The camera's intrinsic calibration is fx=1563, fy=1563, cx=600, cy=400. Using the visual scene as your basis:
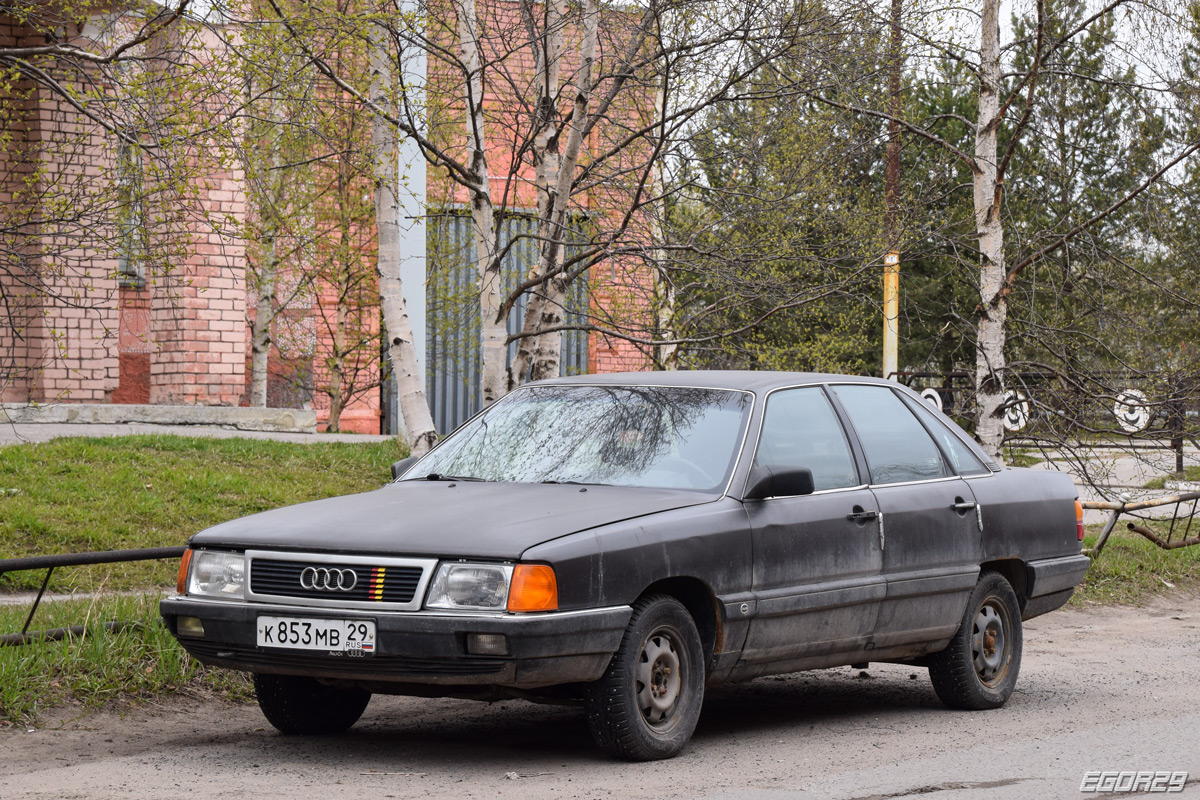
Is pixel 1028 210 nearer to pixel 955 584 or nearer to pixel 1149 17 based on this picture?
pixel 1149 17

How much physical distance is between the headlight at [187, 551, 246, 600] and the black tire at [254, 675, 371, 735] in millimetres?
542

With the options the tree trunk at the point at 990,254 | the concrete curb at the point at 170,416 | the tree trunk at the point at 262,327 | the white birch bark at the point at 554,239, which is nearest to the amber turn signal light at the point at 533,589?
the white birch bark at the point at 554,239

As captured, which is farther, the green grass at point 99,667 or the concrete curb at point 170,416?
the concrete curb at point 170,416

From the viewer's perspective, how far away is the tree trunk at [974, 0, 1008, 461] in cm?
1410

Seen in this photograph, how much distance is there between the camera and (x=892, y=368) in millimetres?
22641

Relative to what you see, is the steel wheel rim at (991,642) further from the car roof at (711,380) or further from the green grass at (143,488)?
the green grass at (143,488)

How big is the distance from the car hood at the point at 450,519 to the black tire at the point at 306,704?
714 mm

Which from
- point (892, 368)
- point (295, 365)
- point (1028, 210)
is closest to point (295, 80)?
point (892, 368)

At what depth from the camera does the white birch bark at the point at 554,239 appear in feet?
35.3

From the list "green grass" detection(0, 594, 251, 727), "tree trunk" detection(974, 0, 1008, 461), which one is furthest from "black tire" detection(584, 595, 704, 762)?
"tree trunk" detection(974, 0, 1008, 461)

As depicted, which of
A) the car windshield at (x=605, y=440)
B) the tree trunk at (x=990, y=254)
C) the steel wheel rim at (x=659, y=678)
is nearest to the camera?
the steel wheel rim at (x=659, y=678)

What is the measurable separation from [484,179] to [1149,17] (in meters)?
5.91

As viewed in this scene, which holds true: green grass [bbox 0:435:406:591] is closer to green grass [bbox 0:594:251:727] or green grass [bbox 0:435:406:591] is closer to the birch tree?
green grass [bbox 0:594:251:727]

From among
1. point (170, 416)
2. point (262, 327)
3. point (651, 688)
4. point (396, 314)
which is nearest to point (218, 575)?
point (651, 688)
